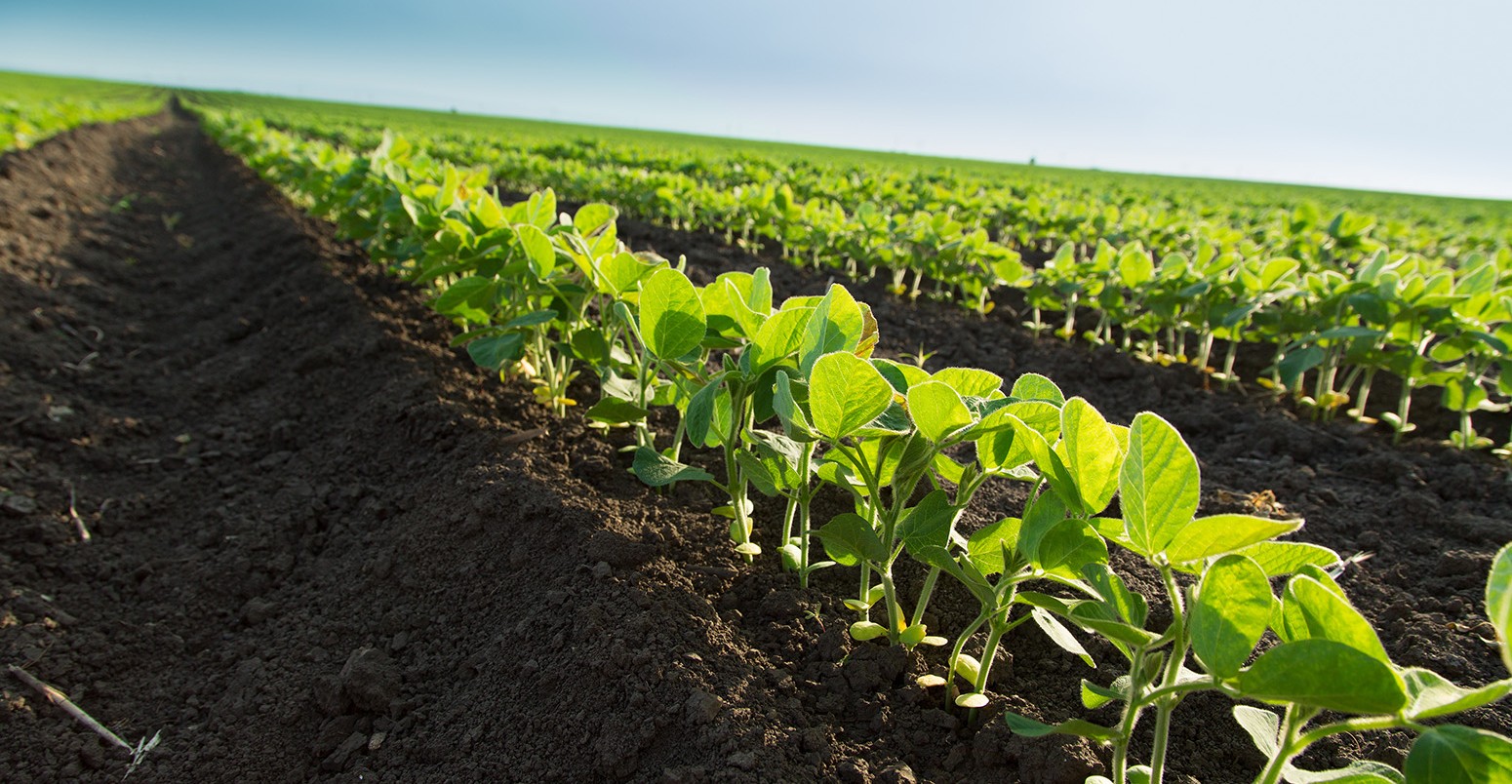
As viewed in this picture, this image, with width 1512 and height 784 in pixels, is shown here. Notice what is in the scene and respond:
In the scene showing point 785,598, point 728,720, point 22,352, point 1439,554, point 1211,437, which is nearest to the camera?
point 728,720

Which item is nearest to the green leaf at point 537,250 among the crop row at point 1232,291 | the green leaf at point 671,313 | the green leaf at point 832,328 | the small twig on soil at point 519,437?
the small twig on soil at point 519,437

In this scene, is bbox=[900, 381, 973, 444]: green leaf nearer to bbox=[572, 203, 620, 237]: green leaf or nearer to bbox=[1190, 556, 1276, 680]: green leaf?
bbox=[1190, 556, 1276, 680]: green leaf

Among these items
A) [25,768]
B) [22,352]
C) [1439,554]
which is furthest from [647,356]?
[22,352]

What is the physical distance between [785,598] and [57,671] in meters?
1.77

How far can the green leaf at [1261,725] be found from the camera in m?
1.09

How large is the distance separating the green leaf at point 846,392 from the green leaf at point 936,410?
0.05m

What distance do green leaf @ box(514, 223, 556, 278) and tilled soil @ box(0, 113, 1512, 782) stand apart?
22.8 inches

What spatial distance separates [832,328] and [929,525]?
1.30 ft

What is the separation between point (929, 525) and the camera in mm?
1412

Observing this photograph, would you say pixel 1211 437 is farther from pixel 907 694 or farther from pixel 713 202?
pixel 713 202

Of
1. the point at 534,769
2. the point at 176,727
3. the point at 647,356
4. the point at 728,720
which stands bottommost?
the point at 176,727

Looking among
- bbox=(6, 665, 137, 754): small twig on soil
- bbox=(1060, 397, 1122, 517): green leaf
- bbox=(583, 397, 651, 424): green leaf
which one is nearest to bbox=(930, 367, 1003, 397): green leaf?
bbox=(1060, 397, 1122, 517): green leaf

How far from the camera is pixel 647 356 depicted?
6.50ft

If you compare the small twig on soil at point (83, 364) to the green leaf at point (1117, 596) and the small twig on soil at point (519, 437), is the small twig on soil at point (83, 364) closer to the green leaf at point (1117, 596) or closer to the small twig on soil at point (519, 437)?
the small twig on soil at point (519, 437)
